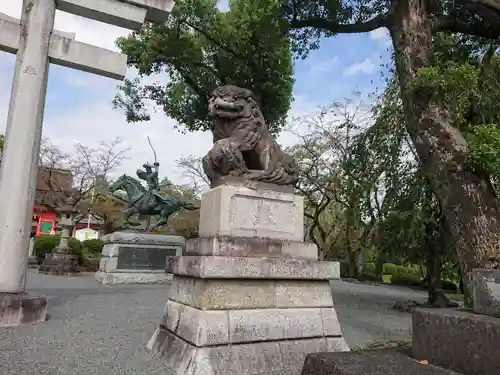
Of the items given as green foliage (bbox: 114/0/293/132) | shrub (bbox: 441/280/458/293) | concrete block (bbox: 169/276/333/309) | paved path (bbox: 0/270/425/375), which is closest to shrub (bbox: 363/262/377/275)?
shrub (bbox: 441/280/458/293)

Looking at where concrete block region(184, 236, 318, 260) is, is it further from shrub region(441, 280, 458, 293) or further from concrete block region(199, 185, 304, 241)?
shrub region(441, 280, 458, 293)

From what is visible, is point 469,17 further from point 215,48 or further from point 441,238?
point 215,48

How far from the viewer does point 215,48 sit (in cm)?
1385

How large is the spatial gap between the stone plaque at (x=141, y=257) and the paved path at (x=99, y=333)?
9.04 ft

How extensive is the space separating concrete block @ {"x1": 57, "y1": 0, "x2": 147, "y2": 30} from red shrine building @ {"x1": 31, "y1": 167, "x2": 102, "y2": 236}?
11.2 m

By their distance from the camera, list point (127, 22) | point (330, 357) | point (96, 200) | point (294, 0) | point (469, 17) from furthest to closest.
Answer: point (96, 200), point (294, 0), point (469, 17), point (127, 22), point (330, 357)

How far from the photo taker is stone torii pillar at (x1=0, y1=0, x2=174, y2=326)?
5.25m

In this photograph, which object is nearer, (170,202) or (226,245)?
(226,245)

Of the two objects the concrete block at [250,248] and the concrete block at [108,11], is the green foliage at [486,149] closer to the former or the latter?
the concrete block at [250,248]

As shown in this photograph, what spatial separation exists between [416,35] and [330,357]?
5634 millimetres

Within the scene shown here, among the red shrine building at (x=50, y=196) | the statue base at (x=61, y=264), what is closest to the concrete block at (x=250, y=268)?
the statue base at (x=61, y=264)

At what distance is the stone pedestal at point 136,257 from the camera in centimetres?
1189

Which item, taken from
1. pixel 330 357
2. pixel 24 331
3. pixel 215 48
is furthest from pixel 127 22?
pixel 215 48

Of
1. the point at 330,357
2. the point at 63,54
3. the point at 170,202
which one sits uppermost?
the point at 63,54
